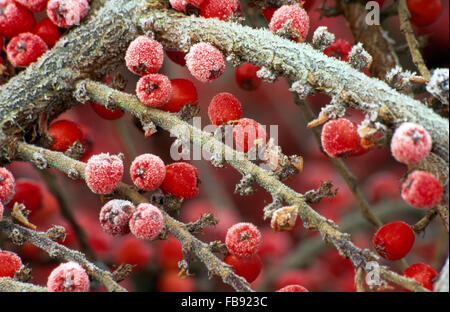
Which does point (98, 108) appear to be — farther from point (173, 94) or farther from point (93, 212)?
point (93, 212)

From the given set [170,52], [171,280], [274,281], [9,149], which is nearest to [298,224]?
[274,281]

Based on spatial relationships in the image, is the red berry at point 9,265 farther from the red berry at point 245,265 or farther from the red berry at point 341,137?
the red berry at point 341,137

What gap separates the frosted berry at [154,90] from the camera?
732 mm

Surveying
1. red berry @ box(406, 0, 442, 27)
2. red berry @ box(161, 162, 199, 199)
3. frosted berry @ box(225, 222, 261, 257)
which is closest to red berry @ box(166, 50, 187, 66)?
red berry @ box(161, 162, 199, 199)

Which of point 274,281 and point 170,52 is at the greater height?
point 170,52

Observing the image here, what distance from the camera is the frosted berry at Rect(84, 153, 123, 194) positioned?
27.6 inches

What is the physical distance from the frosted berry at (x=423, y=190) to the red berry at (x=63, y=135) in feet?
1.63

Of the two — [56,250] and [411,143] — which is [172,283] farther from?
[411,143]

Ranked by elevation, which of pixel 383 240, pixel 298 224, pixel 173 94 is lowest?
pixel 298 224

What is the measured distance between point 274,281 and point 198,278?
0.17 metres

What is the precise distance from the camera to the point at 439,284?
577mm

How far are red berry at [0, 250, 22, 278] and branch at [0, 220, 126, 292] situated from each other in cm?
2

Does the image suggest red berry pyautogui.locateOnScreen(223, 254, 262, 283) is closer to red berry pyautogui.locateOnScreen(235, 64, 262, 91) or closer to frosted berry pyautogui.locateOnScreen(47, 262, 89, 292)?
frosted berry pyautogui.locateOnScreen(47, 262, 89, 292)

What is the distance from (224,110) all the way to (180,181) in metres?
0.11
